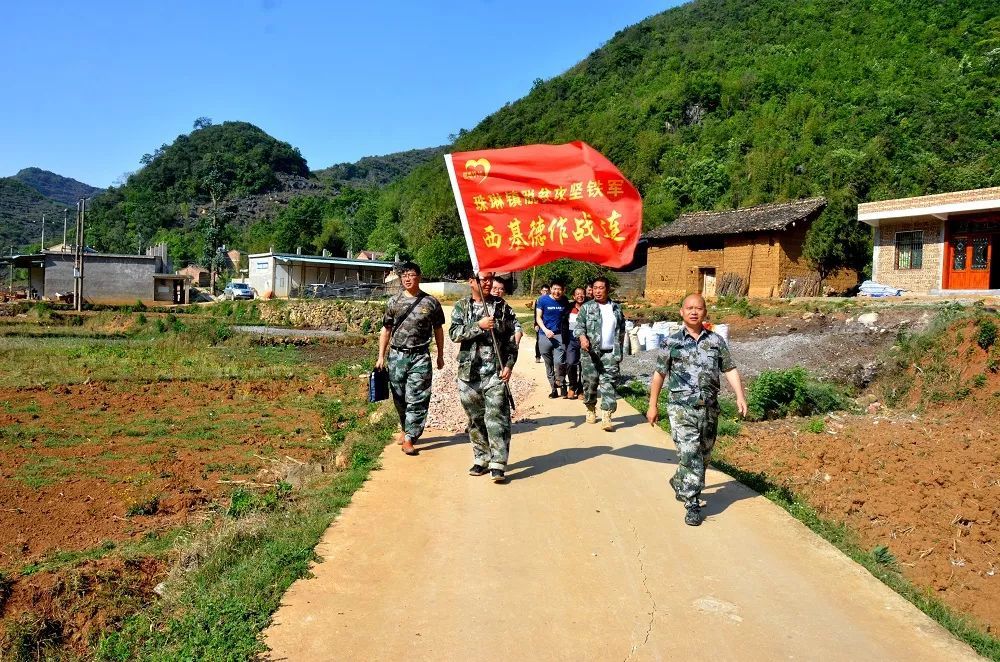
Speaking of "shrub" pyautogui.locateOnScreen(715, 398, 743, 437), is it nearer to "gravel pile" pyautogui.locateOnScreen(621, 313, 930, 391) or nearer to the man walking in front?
"gravel pile" pyautogui.locateOnScreen(621, 313, 930, 391)

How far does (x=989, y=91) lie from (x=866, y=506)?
183ft

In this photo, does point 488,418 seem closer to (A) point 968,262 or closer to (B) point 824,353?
(B) point 824,353

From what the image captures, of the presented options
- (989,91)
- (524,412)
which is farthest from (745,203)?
(524,412)

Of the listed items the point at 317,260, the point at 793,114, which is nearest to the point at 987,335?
the point at 317,260

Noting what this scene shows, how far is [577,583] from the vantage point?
15.3 ft

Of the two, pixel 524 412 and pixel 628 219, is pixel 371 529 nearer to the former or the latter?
pixel 628 219

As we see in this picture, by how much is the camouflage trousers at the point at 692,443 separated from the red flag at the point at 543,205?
163 centimetres

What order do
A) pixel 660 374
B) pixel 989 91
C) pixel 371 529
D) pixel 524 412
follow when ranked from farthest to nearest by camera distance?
pixel 989 91
pixel 524 412
pixel 660 374
pixel 371 529

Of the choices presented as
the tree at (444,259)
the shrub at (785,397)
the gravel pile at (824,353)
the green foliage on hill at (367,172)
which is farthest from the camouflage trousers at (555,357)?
the green foliage on hill at (367,172)

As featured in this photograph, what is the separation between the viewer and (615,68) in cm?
9850

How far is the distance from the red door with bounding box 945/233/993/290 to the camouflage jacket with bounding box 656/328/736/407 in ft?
78.7

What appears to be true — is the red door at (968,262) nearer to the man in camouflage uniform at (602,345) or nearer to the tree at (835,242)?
the tree at (835,242)

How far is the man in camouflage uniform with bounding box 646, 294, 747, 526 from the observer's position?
603cm

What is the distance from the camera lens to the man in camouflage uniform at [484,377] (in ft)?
22.5
